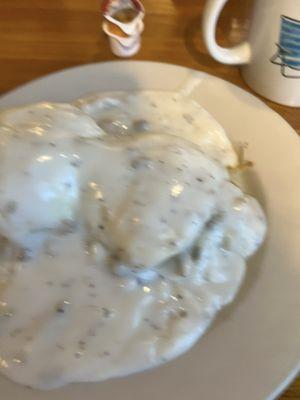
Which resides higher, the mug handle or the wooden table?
the mug handle

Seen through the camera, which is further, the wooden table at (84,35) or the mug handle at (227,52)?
the wooden table at (84,35)

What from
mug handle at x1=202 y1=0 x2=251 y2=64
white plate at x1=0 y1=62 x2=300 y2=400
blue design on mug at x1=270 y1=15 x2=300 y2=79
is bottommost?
white plate at x1=0 y1=62 x2=300 y2=400

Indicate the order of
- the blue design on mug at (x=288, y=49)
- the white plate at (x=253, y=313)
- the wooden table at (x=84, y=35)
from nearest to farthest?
the white plate at (x=253, y=313), the blue design on mug at (x=288, y=49), the wooden table at (x=84, y=35)

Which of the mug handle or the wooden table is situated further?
the wooden table

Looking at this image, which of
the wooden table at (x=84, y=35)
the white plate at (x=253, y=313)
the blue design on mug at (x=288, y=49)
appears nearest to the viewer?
the white plate at (x=253, y=313)

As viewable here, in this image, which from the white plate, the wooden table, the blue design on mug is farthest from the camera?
the wooden table

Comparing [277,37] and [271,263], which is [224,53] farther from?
[271,263]

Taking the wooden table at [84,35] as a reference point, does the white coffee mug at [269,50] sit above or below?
above

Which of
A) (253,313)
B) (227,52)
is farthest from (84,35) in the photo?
(253,313)

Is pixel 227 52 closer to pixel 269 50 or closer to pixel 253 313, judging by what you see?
pixel 269 50
